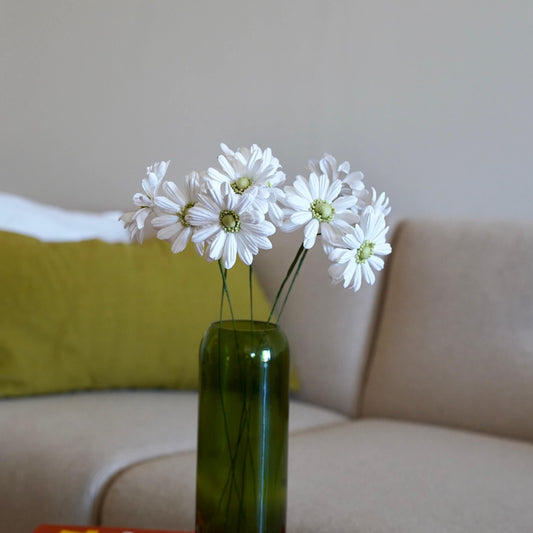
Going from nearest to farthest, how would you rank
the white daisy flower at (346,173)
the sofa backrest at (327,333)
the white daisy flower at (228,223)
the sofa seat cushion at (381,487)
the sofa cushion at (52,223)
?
the white daisy flower at (228,223)
the white daisy flower at (346,173)
the sofa seat cushion at (381,487)
the sofa backrest at (327,333)
the sofa cushion at (52,223)

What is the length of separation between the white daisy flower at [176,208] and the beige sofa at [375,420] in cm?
48

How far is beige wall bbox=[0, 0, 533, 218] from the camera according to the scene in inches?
72.7

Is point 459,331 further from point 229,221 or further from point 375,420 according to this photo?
point 229,221

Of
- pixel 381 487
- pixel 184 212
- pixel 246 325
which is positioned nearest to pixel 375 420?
pixel 381 487

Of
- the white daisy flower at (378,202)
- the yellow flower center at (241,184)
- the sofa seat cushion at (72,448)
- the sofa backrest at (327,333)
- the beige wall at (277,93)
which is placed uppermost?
the beige wall at (277,93)

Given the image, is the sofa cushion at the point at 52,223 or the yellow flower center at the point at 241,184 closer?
the yellow flower center at the point at 241,184

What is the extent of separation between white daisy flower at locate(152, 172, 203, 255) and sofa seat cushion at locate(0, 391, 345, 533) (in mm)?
619

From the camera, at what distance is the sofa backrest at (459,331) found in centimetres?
147

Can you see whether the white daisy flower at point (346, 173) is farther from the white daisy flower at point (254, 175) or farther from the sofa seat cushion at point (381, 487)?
the sofa seat cushion at point (381, 487)

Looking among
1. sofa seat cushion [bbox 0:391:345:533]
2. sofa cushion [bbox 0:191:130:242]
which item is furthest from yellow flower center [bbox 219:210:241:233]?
sofa cushion [bbox 0:191:130:242]

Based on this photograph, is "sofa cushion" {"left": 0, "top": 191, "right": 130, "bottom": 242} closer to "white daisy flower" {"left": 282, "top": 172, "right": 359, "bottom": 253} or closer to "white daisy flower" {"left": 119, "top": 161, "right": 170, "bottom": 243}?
"white daisy flower" {"left": 119, "top": 161, "right": 170, "bottom": 243}

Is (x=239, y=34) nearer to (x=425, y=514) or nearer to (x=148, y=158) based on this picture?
(x=148, y=158)

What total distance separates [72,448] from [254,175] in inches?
28.8

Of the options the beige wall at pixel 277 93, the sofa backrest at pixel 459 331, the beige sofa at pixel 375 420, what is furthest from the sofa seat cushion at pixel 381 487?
the beige wall at pixel 277 93
